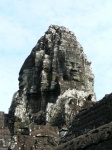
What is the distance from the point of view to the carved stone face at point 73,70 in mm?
47031

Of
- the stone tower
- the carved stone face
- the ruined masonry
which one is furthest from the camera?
the carved stone face

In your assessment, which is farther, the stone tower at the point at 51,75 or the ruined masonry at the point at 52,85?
the stone tower at the point at 51,75

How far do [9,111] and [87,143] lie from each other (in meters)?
38.8

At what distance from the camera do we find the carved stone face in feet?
154

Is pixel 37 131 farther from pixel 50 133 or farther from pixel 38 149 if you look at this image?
pixel 38 149

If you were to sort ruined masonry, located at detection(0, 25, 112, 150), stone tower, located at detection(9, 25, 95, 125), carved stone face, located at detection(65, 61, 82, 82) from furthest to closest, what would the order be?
carved stone face, located at detection(65, 61, 82, 82) → stone tower, located at detection(9, 25, 95, 125) → ruined masonry, located at detection(0, 25, 112, 150)

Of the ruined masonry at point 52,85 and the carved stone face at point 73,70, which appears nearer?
the ruined masonry at point 52,85

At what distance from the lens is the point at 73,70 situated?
47.4 metres

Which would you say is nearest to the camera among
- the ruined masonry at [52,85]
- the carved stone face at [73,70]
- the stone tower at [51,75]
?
the ruined masonry at [52,85]

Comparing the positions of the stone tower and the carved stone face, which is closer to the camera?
the stone tower

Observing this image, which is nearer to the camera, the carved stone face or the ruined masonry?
the ruined masonry

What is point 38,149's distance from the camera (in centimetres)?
2241

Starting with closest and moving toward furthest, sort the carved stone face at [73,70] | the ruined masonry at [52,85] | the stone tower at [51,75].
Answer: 1. the ruined masonry at [52,85]
2. the stone tower at [51,75]
3. the carved stone face at [73,70]

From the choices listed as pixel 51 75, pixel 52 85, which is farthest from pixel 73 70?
pixel 52 85
